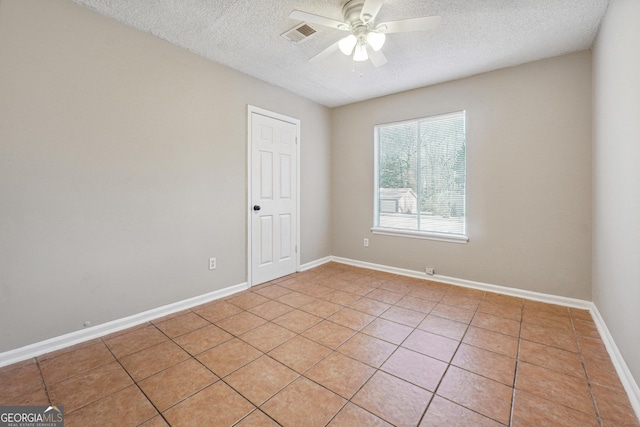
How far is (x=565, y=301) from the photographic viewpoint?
2.79 meters

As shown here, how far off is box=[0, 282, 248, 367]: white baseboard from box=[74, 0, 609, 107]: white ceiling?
8.36 ft

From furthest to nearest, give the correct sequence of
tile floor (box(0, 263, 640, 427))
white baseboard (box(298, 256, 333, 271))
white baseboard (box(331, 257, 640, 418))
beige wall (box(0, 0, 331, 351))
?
white baseboard (box(298, 256, 333, 271))
beige wall (box(0, 0, 331, 351))
white baseboard (box(331, 257, 640, 418))
tile floor (box(0, 263, 640, 427))

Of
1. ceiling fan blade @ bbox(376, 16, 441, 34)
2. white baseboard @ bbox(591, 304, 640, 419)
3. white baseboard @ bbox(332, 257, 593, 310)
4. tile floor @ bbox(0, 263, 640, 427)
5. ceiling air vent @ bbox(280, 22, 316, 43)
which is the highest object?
ceiling air vent @ bbox(280, 22, 316, 43)

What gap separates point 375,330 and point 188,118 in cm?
272

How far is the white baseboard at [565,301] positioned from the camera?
156 cm

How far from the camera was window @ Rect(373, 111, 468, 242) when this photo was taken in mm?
3443

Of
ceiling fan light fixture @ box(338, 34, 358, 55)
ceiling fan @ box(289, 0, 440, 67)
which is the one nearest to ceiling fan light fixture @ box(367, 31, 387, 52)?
ceiling fan @ box(289, 0, 440, 67)

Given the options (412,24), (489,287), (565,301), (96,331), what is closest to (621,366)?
(565,301)

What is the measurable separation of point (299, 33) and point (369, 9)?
32.5 inches

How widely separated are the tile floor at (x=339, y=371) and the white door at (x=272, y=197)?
0.90 metres

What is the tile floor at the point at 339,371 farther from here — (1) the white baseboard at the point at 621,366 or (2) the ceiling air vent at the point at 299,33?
(2) the ceiling air vent at the point at 299,33

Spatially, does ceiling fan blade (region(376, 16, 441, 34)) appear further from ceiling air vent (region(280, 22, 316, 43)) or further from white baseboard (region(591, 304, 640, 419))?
white baseboard (region(591, 304, 640, 419))

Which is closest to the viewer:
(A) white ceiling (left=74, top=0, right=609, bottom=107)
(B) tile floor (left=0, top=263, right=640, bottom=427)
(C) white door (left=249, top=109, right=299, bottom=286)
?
(B) tile floor (left=0, top=263, right=640, bottom=427)

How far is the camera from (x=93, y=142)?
7.09 ft
